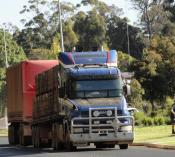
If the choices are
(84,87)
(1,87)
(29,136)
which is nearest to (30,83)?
(29,136)

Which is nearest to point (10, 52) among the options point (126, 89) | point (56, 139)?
point (56, 139)

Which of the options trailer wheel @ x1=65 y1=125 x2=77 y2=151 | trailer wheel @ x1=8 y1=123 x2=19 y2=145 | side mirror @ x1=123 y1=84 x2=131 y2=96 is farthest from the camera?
trailer wheel @ x1=8 y1=123 x2=19 y2=145

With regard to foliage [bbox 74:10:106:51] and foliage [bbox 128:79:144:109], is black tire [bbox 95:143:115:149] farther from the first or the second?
foliage [bbox 74:10:106:51]

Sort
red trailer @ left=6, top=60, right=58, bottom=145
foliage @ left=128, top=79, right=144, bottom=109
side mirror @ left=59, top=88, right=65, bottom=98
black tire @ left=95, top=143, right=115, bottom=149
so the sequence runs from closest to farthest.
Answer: side mirror @ left=59, top=88, right=65, bottom=98, black tire @ left=95, top=143, right=115, bottom=149, red trailer @ left=6, top=60, right=58, bottom=145, foliage @ left=128, top=79, right=144, bottom=109

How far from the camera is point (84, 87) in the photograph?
2903 centimetres

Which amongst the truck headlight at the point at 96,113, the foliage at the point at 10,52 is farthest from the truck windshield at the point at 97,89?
the foliage at the point at 10,52

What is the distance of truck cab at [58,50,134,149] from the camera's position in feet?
93.2

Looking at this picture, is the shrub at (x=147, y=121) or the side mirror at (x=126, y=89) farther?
the shrub at (x=147, y=121)

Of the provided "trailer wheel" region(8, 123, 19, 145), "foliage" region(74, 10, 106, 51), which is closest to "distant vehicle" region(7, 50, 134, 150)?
"trailer wheel" region(8, 123, 19, 145)

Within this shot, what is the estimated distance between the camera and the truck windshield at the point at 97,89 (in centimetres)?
2894

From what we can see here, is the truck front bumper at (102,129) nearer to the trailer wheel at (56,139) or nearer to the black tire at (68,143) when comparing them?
the black tire at (68,143)

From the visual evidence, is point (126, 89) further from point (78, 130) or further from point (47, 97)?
point (47, 97)

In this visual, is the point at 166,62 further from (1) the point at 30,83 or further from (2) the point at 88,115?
(2) the point at 88,115

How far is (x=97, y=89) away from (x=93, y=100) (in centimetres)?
52
